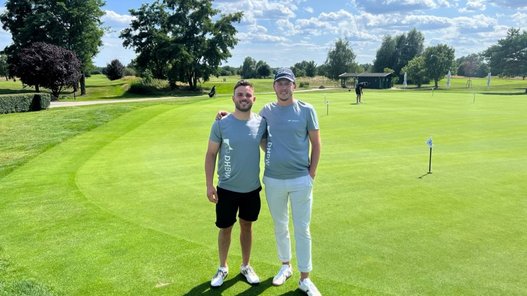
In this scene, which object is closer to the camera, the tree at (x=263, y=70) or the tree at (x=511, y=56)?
the tree at (x=511, y=56)

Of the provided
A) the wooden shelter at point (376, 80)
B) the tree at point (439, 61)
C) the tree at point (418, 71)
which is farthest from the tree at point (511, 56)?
the wooden shelter at point (376, 80)

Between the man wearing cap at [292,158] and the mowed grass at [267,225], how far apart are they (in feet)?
1.59

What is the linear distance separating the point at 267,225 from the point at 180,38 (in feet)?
212

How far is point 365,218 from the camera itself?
687cm

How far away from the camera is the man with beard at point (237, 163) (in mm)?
4703

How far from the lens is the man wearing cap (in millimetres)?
4645

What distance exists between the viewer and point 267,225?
657 cm

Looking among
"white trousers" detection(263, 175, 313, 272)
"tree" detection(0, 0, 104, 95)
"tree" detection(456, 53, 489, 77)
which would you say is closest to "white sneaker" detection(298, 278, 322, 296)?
"white trousers" detection(263, 175, 313, 272)

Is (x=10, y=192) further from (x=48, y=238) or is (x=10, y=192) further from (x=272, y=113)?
(x=272, y=113)

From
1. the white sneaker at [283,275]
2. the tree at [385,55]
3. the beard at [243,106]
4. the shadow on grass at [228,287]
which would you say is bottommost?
the shadow on grass at [228,287]

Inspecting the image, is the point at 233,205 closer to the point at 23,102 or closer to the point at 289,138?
the point at 289,138

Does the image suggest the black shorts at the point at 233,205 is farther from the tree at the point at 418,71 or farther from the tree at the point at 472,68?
the tree at the point at 472,68

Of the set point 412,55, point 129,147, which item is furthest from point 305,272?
point 412,55

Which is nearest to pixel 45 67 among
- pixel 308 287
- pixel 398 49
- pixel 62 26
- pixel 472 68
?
pixel 62 26
